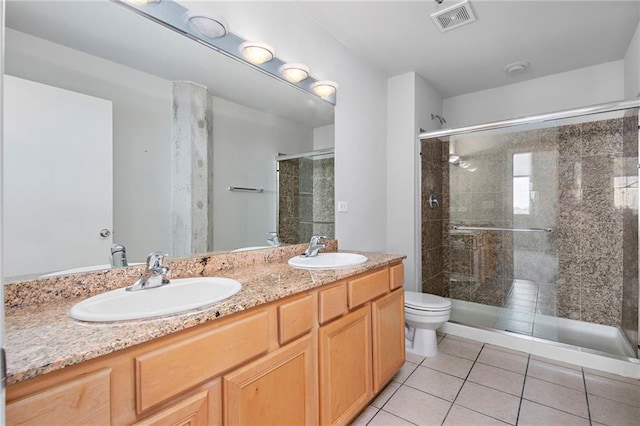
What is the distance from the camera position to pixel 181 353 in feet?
2.74

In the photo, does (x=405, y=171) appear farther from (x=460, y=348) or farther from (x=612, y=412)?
(x=612, y=412)

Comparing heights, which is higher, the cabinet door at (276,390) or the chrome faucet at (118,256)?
the chrome faucet at (118,256)

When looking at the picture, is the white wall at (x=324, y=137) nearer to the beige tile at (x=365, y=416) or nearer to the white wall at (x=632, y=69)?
the beige tile at (x=365, y=416)

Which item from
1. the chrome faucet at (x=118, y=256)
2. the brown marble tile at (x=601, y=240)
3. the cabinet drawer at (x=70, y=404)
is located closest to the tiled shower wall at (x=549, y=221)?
the brown marble tile at (x=601, y=240)

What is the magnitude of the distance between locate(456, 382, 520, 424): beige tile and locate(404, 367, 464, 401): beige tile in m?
0.05

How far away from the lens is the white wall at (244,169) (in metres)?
1.61

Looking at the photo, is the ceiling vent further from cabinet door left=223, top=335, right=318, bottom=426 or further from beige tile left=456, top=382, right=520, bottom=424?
beige tile left=456, top=382, right=520, bottom=424

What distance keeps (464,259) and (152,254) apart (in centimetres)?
316

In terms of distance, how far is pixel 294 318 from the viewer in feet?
3.97

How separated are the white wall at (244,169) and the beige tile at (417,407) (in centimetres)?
125

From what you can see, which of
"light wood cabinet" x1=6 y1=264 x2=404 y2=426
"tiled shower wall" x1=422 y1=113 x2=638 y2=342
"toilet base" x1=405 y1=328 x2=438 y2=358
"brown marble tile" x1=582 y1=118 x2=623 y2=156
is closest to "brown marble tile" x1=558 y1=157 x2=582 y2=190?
"tiled shower wall" x1=422 y1=113 x2=638 y2=342

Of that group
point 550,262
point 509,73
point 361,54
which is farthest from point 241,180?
point 550,262

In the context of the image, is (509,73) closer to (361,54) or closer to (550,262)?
(361,54)

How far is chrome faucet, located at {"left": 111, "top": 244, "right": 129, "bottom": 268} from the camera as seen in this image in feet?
3.94
